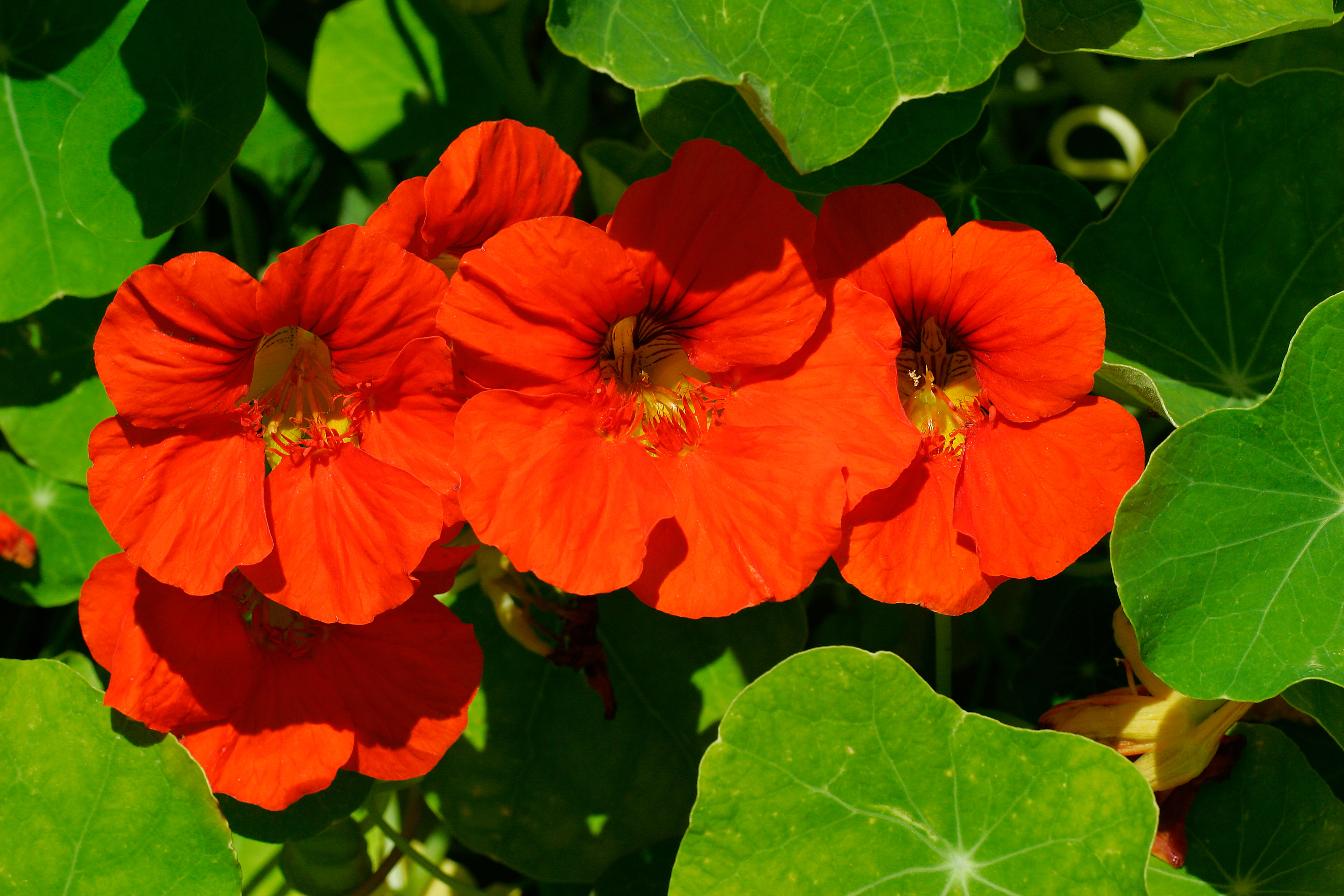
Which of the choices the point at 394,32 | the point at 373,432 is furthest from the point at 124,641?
the point at 394,32

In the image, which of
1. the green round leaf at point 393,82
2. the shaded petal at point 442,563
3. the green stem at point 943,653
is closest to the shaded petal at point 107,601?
the shaded petal at point 442,563

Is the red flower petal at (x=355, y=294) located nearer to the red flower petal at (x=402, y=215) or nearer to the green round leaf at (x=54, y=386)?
the red flower petal at (x=402, y=215)

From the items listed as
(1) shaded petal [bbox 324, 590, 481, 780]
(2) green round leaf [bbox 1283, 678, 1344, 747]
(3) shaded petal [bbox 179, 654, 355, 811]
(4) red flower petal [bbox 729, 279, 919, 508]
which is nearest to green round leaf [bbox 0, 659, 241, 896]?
(3) shaded petal [bbox 179, 654, 355, 811]

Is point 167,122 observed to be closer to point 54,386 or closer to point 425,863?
point 54,386

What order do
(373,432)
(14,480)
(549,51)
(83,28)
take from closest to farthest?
(373,432)
(83,28)
(14,480)
(549,51)

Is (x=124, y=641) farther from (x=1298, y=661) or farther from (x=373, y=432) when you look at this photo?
(x=1298, y=661)
